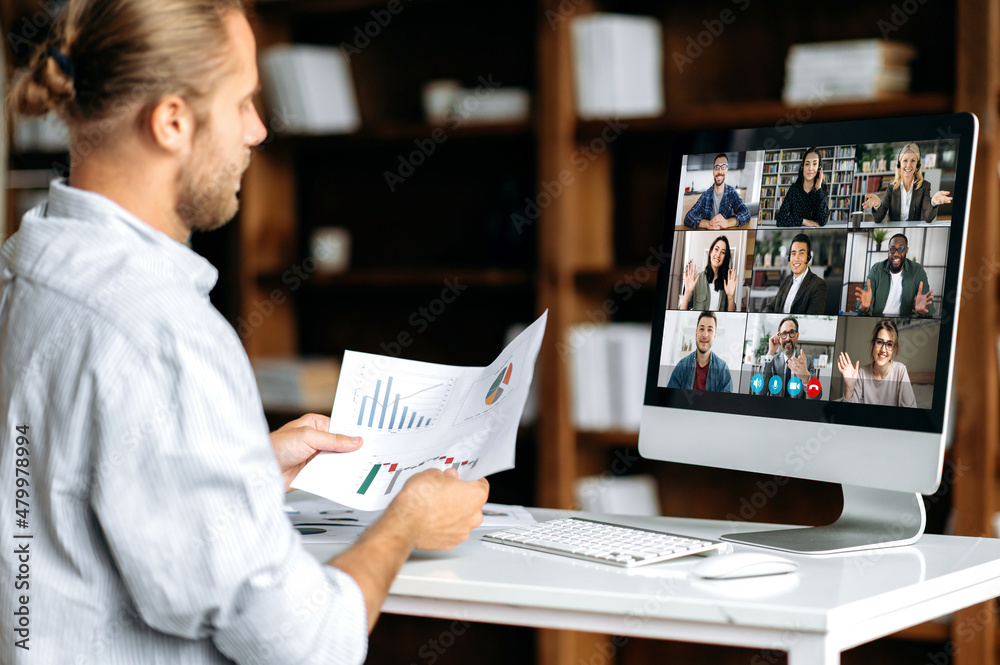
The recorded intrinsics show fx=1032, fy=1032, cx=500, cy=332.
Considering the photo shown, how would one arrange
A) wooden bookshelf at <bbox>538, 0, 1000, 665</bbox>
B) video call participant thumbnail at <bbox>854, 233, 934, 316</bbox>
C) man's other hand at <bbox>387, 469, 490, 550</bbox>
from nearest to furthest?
man's other hand at <bbox>387, 469, 490, 550</bbox> < video call participant thumbnail at <bbox>854, 233, 934, 316</bbox> < wooden bookshelf at <bbox>538, 0, 1000, 665</bbox>

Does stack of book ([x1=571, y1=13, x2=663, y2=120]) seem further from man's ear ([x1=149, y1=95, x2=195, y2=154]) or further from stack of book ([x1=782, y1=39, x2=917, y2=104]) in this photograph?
man's ear ([x1=149, y1=95, x2=195, y2=154])

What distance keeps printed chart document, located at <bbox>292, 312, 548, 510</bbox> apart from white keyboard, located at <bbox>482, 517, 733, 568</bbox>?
0.09 metres

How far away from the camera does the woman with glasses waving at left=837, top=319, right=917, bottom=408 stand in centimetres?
122

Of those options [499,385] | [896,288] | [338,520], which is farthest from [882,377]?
[338,520]

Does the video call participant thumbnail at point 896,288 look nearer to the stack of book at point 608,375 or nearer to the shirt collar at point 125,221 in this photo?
the shirt collar at point 125,221

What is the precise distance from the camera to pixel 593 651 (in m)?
2.78

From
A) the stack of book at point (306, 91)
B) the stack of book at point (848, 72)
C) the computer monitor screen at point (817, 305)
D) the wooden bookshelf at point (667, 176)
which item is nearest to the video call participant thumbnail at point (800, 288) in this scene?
the computer monitor screen at point (817, 305)

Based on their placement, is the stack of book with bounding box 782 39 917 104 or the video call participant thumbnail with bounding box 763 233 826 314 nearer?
the video call participant thumbnail with bounding box 763 233 826 314

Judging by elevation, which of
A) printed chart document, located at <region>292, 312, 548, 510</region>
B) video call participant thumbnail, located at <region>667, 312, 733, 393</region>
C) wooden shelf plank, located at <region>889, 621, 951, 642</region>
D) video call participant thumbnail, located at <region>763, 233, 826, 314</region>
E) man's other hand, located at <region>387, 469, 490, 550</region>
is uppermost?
video call participant thumbnail, located at <region>763, 233, 826, 314</region>

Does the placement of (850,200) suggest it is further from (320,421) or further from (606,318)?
(606,318)

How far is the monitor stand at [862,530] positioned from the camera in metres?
1.25

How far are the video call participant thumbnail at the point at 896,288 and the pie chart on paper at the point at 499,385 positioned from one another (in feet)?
1.44

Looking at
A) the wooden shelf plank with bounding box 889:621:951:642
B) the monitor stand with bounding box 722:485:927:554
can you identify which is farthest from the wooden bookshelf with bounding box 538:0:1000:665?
the monitor stand with bounding box 722:485:927:554

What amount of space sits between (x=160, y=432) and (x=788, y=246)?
0.82m
